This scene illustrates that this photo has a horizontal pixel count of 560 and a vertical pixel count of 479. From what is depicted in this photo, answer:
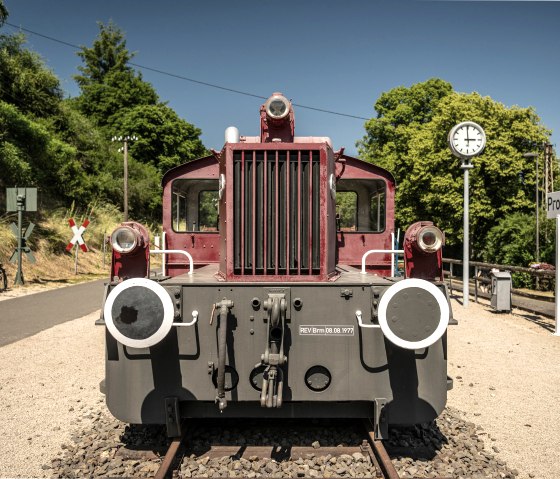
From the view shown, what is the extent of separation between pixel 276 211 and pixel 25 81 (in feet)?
87.0

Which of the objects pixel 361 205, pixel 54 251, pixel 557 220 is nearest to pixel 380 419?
pixel 361 205

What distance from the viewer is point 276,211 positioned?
398cm

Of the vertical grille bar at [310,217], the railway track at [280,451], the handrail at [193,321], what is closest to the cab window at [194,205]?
the vertical grille bar at [310,217]

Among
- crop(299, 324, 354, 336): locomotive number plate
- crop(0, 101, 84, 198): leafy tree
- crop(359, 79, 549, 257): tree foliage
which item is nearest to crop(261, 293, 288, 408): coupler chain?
crop(299, 324, 354, 336): locomotive number plate

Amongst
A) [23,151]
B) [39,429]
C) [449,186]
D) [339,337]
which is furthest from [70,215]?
[339,337]

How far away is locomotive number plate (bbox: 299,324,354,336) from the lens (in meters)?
3.59

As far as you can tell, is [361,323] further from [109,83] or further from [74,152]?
[109,83]

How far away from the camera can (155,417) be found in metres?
3.62

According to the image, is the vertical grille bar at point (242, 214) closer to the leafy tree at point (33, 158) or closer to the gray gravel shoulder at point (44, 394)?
the gray gravel shoulder at point (44, 394)
